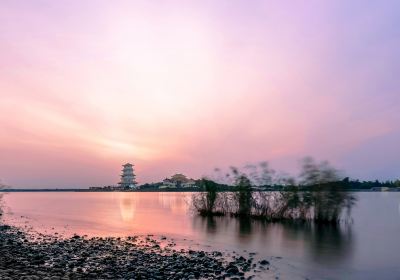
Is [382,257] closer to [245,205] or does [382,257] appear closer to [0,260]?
[0,260]

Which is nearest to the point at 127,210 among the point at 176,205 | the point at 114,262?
the point at 176,205

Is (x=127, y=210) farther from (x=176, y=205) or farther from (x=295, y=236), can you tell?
(x=295, y=236)

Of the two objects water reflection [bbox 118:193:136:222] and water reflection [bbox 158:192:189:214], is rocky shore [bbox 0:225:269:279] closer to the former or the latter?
water reflection [bbox 118:193:136:222]

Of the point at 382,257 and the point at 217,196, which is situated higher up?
the point at 217,196

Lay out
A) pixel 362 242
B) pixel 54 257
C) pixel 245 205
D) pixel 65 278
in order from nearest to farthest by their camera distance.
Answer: pixel 65 278 → pixel 54 257 → pixel 362 242 → pixel 245 205

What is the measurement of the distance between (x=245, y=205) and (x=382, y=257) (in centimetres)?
2453

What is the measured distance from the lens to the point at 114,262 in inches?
784

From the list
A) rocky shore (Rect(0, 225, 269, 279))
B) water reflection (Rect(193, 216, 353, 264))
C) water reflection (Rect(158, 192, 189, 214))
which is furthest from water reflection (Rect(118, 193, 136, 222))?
rocky shore (Rect(0, 225, 269, 279))

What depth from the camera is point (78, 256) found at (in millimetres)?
21734

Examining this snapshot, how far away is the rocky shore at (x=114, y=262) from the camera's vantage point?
55.5 ft

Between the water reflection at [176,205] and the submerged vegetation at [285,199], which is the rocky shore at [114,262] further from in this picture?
the water reflection at [176,205]

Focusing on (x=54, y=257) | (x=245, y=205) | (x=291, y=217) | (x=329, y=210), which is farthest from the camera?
(x=245, y=205)

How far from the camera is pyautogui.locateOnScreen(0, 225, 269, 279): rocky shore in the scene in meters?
16.9

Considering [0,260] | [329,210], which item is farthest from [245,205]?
[0,260]
